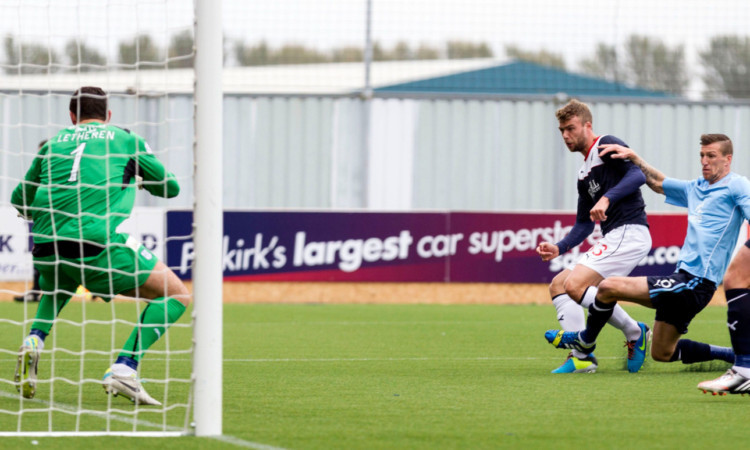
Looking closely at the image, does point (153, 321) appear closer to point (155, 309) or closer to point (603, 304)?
point (155, 309)

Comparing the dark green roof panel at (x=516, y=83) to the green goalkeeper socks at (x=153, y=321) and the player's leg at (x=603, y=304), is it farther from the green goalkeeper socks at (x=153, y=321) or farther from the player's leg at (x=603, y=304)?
the green goalkeeper socks at (x=153, y=321)

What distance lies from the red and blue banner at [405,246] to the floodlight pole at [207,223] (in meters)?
11.2

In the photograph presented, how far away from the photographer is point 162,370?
7.96 m

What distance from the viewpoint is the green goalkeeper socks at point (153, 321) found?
238 inches

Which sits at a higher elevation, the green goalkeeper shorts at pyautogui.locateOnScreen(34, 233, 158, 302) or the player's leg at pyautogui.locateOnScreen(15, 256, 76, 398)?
the green goalkeeper shorts at pyautogui.locateOnScreen(34, 233, 158, 302)

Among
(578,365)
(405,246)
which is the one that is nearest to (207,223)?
(578,365)

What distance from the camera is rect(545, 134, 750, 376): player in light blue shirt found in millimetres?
Answer: 6836

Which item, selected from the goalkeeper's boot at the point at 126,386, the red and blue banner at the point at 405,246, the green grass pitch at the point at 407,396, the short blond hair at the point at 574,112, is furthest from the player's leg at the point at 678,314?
the red and blue banner at the point at 405,246

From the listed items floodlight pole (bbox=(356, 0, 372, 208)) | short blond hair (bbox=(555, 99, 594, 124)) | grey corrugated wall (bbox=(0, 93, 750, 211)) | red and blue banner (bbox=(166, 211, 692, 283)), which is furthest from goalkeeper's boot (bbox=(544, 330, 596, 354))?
grey corrugated wall (bbox=(0, 93, 750, 211))

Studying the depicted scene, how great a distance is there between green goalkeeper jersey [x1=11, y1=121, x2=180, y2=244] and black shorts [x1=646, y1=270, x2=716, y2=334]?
3.13 metres

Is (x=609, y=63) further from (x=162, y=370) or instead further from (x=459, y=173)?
(x=162, y=370)

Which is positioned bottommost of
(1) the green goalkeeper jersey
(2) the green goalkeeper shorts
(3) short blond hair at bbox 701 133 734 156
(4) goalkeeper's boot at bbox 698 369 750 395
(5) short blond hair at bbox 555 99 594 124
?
(4) goalkeeper's boot at bbox 698 369 750 395

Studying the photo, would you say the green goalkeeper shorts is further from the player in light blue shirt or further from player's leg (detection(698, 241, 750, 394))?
player's leg (detection(698, 241, 750, 394))

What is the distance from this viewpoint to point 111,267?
5988mm
